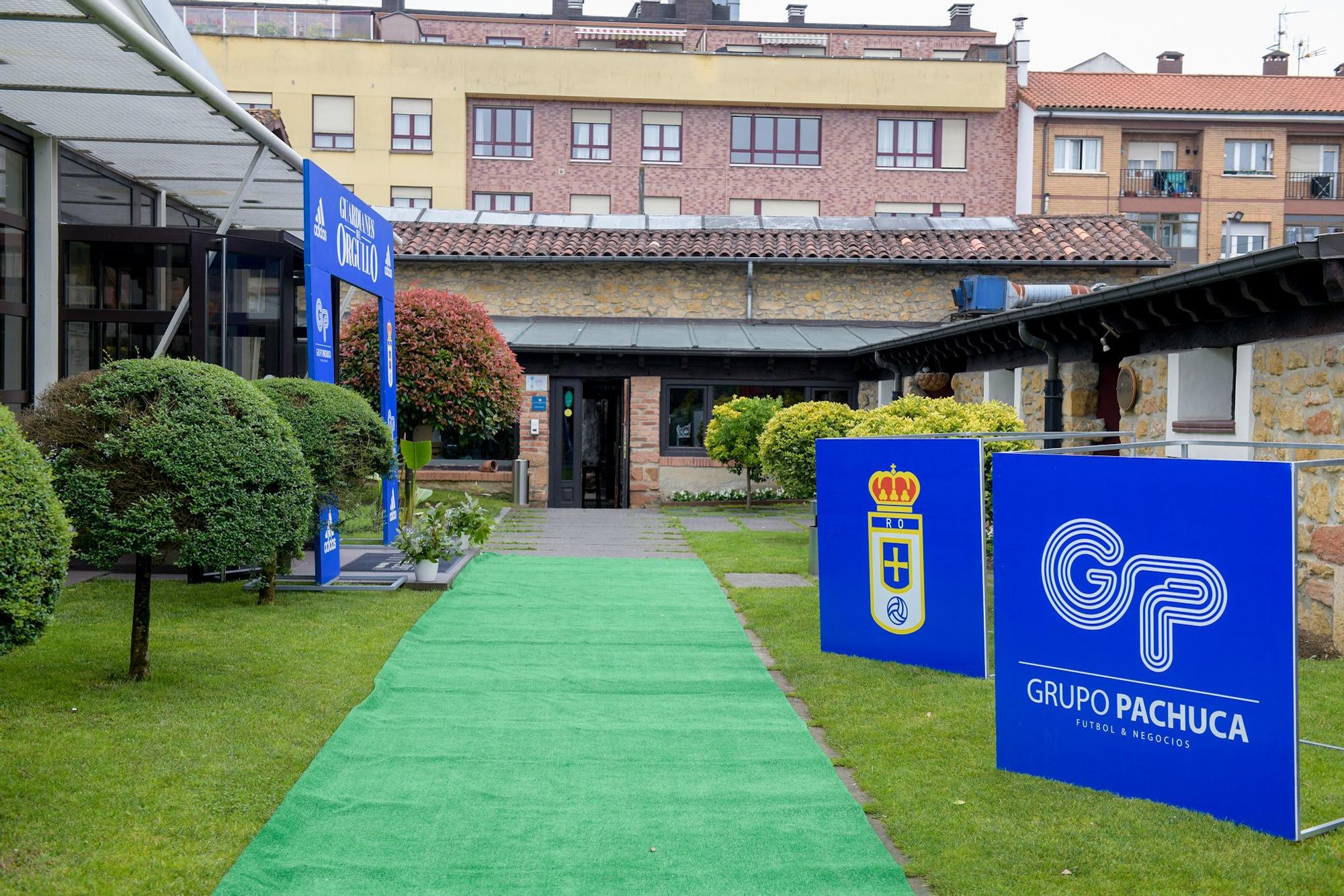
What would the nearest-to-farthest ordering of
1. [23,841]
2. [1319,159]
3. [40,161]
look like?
[23,841] → [40,161] → [1319,159]

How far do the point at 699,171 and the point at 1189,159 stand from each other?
1771 centimetres

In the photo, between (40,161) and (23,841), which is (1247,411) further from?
(40,161)

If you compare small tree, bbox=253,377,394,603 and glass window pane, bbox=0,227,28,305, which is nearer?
small tree, bbox=253,377,394,603

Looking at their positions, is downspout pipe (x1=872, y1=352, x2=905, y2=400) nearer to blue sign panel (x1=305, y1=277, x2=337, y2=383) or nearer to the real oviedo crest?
blue sign panel (x1=305, y1=277, x2=337, y2=383)

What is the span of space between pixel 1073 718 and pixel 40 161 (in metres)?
10.3

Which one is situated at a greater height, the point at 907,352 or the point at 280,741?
the point at 907,352

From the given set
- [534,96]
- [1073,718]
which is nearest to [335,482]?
[1073,718]

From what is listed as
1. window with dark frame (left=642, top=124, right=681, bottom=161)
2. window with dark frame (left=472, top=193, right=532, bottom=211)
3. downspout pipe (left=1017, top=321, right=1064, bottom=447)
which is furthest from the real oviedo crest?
window with dark frame (left=642, top=124, right=681, bottom=161)

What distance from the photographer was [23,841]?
4.34 metres

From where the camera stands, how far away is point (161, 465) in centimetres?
619

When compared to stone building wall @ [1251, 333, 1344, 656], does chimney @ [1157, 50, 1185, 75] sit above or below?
above

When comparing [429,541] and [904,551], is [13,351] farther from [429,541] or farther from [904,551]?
[904,551]

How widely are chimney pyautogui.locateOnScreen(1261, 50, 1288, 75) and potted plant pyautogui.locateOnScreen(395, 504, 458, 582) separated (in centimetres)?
5078

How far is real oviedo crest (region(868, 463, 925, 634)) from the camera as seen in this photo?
7.78 metres
